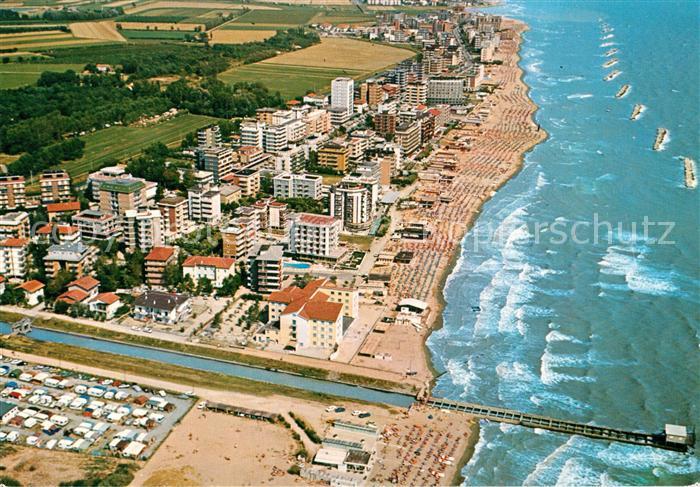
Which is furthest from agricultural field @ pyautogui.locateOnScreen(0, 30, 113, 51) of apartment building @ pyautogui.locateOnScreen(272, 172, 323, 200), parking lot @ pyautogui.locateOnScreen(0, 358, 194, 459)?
parking lot @ pyautogui.locateOnScreen(0, 358, 194, 459)

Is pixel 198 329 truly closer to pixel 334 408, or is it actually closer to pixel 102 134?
pixel 334 408

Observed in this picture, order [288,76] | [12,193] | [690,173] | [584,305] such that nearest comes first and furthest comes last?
[584,305] < [12,193] < [690,173] < [288,76]

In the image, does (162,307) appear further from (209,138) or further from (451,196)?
(209,138)

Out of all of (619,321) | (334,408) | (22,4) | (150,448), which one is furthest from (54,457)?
(22,4)

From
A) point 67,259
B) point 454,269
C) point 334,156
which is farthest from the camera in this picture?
point 334,156

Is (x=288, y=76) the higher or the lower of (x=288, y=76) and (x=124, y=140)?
the higher

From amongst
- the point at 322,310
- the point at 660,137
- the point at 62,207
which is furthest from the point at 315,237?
the point at 660,137
